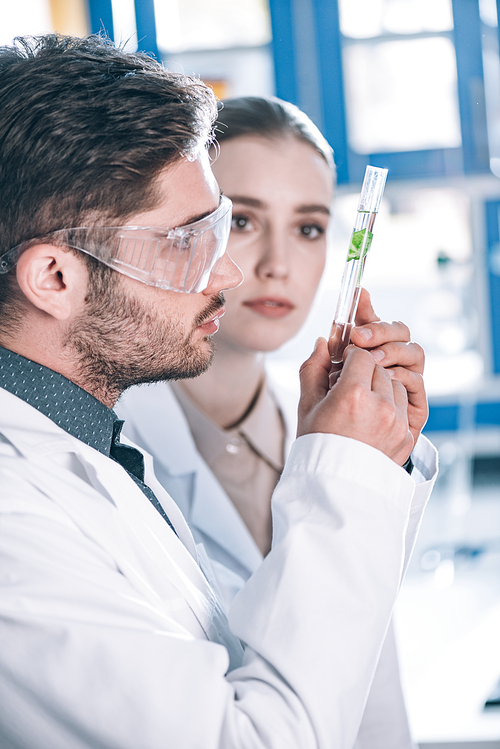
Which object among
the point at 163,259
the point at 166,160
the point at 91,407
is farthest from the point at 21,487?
the point at 166,160

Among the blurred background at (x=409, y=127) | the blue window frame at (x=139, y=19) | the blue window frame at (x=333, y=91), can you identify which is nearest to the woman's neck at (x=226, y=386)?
the blurred background at (x=409, y=127)

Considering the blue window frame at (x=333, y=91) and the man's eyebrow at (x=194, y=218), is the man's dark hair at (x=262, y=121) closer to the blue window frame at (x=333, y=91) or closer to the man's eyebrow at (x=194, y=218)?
the man's eyebrow at (x=194, y=218)

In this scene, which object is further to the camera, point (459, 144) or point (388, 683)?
point (459, 144)

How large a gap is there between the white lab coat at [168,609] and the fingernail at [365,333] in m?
0.17

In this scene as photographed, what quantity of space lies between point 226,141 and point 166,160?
42 cm

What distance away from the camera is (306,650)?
0.61 metres

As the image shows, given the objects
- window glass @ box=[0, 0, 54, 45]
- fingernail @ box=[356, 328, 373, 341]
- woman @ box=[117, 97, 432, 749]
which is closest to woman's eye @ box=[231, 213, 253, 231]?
woman @ box=[117, 97, 432, 749]

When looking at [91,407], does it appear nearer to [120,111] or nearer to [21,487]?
[21,487]

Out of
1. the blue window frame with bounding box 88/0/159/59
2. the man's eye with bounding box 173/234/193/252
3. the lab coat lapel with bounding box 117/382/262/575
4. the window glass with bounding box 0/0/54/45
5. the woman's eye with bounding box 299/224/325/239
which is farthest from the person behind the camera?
the blue window frame with bounding box 88/0/159/59

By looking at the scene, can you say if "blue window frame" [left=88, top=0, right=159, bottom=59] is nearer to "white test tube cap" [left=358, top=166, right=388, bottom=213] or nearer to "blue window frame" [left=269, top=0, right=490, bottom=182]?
"blue window frame" [left=269, top=0, right=490, bottom=182]

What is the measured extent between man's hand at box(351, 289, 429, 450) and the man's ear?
1.09 feet

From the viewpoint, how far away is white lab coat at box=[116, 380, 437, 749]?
1016 millimetres

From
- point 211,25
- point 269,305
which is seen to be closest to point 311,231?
point 269,305

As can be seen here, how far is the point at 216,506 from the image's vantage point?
1.13 m
